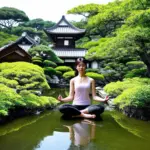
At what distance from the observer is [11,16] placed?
44.6 meters

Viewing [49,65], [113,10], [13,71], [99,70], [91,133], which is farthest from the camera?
[99,70]

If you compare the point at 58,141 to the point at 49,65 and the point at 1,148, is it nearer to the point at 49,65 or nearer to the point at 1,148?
the point at 1,148

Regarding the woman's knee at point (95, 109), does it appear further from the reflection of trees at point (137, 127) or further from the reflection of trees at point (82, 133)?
the reflection of trees at point (137, 127)

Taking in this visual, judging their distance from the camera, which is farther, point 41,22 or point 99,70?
point 41,22

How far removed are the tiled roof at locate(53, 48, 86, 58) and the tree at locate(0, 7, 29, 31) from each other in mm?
22904

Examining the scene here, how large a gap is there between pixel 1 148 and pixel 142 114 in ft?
12.7

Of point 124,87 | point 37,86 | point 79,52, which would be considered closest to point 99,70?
point 79,52

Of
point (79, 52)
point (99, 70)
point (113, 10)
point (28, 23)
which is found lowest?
point (99, 70)

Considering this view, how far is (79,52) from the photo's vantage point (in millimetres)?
24562

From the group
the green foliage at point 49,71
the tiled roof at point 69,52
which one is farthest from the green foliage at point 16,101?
the tiled roof at point 69,52

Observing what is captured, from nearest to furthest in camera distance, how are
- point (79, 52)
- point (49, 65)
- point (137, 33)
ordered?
point (137, 33) < point (49, 65) < point (79, 52)

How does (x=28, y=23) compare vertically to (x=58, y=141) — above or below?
above

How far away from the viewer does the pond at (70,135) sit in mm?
3482

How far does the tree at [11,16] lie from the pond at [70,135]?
137 ft
